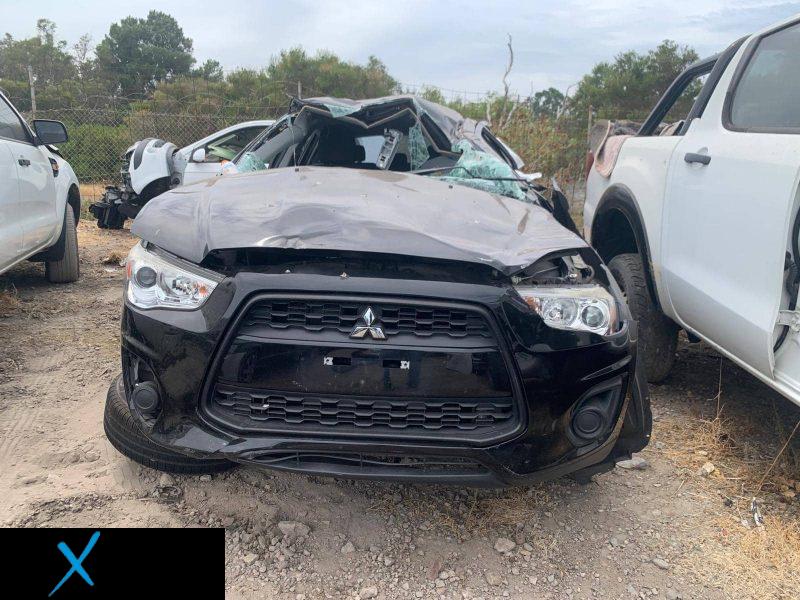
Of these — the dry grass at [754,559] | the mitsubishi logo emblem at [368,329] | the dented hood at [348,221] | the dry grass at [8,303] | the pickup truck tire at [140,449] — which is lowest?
the dry grass at [8,303]

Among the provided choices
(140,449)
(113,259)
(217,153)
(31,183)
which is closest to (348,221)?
(140,449)

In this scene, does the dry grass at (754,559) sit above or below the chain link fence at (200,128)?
below

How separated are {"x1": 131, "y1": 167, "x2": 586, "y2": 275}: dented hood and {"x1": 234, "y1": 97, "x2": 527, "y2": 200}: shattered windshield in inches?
44.3

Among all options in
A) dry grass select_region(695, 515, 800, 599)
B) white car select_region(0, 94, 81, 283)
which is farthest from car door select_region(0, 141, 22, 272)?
dry grass select_region(695, 515, 800, 599)

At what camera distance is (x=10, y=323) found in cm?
429

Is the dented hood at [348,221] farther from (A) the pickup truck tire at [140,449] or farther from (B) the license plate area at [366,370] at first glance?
(A) the pickup truck tire at [140,449]

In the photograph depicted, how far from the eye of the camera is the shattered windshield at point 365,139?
12.3 feet

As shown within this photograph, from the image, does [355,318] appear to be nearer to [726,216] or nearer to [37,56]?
[726,216]

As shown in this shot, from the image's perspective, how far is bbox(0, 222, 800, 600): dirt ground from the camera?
204cm

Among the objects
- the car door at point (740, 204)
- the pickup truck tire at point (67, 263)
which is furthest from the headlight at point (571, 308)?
the pickup truck tire at point (67, 263)

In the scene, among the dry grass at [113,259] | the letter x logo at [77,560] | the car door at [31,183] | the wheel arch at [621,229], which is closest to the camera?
the letter x logo at [77,560]

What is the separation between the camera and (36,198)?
441 centimetres

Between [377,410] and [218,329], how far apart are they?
540 mm

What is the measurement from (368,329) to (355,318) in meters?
0.06
